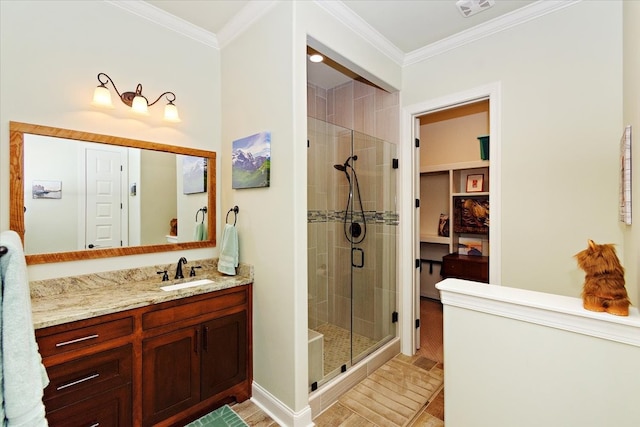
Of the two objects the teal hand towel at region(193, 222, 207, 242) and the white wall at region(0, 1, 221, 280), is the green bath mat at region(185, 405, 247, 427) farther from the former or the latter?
the teal hand towel at region(193, 222, 207, 242)

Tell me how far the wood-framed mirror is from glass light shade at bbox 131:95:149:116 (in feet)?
0.71

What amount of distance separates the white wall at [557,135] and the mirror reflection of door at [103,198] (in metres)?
2.85

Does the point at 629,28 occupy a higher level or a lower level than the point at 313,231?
higher

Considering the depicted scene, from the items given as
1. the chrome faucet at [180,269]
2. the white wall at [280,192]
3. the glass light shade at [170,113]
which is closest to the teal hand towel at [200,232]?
the chrome faucet at [180,269]

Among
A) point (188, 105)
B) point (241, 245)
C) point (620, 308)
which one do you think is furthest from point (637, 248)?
point (188, 105)

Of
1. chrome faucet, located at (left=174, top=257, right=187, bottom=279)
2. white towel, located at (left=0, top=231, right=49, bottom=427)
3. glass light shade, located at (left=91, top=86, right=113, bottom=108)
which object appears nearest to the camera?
white towel, located at (left=0, top=231, right=49, bottom=427)

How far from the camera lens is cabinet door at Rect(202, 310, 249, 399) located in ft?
6.45

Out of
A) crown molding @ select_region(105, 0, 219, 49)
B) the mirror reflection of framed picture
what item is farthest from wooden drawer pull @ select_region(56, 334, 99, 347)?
the mirror reflection of framed picture

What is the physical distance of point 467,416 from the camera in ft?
5.25

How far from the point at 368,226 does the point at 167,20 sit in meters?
2.41

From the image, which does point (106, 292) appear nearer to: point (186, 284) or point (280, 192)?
point (186, 284)

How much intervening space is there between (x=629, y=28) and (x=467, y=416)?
2314 mm

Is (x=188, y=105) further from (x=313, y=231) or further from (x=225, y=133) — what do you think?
(x=313, y=231)

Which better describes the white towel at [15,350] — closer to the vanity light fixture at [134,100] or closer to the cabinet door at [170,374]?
the cabinet door at [170,374]
